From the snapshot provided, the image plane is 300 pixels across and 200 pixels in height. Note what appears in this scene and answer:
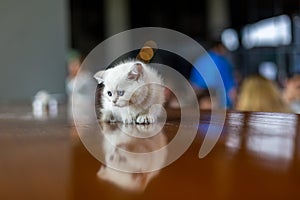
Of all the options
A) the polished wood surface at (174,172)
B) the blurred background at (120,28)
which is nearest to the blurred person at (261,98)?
the blurred background at (120,28)

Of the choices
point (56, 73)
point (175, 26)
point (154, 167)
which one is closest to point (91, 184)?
point (154, 167)

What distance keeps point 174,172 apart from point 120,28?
294 inches

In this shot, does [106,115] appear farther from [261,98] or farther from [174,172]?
[261,98]

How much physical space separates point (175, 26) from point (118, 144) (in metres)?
7.90

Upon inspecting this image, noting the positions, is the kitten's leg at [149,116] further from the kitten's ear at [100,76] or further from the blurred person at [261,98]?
the blurred person at [261,98]

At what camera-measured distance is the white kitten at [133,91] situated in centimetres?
55

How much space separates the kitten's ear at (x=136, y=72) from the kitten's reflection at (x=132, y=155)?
0.20ft

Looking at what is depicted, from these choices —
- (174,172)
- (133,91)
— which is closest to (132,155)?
(174,172)

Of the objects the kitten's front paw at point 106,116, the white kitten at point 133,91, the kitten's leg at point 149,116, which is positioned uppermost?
the white kitten at point 133,91

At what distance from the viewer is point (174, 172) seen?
310 mm

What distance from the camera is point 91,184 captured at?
28cm

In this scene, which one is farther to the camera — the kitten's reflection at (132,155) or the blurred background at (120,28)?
the blurred background at (120,28)

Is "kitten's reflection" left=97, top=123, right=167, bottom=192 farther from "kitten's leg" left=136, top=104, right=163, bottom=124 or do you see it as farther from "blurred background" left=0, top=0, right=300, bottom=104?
"blurred background" left=0, top=0, right=300, bottom=104

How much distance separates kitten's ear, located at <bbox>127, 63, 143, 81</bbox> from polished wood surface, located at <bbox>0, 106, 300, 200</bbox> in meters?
0.09
